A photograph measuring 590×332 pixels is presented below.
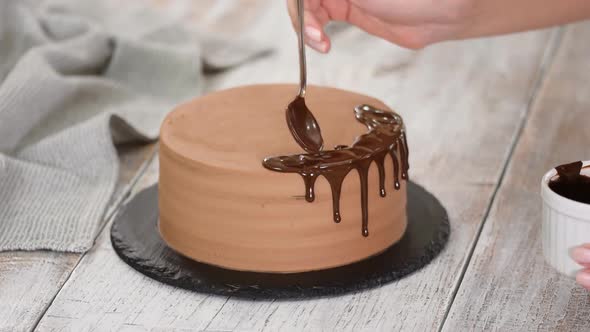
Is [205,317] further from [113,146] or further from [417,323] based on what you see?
[113,146]

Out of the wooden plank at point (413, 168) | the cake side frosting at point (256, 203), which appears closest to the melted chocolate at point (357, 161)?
the cake side frosting at point (256, 203)

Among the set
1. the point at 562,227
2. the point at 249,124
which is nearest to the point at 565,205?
the point at 562,227

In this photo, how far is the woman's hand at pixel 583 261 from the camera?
50.2 inches

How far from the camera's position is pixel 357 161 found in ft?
4.46

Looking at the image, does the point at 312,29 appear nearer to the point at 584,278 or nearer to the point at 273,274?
the point at 273,274

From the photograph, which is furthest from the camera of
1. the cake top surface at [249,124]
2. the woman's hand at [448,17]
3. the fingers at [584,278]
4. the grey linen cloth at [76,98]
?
the grey linen cloth at [76,98]

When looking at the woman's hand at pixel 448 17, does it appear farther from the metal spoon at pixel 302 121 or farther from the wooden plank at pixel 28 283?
the wooden plank at pixel 28 283

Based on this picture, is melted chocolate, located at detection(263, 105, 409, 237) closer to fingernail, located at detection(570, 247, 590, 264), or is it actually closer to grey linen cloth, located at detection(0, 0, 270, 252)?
fingernail, located at detection(570, 247, 590, 264)

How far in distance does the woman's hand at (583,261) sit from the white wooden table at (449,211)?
6 cm

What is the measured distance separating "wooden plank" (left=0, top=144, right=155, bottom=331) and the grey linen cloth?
0.8 inches

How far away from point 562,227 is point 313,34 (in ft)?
1.64

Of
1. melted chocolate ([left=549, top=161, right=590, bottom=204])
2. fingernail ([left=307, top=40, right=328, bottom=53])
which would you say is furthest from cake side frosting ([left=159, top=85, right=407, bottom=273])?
melted chocolate ([left=549, top=161, right=590, bottom=204])

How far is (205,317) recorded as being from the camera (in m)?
1.33

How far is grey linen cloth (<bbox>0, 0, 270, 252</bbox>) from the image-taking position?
1.60m
